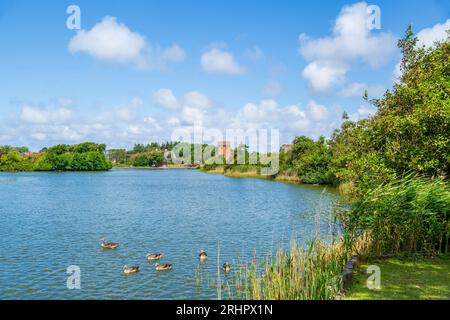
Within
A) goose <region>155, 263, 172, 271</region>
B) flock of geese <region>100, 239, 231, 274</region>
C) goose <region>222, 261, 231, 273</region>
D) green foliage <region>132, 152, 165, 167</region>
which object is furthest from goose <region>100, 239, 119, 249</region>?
green foliage <region>132, 152, 165, 167</region>

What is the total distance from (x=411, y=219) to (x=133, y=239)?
11101mm

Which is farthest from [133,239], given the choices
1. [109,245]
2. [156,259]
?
[156,259]

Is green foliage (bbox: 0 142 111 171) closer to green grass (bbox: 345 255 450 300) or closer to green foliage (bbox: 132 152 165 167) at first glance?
green foliage (bbox: 132 152 165 167)

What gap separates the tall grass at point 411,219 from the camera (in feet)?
35.5

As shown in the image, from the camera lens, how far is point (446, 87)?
13.5 m

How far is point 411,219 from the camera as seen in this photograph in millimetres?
10891

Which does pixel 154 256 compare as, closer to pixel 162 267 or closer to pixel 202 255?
pixel 162 267

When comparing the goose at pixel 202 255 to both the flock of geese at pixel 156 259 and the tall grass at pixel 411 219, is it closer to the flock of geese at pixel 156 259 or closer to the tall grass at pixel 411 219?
the flock of geese at pixel 156 259

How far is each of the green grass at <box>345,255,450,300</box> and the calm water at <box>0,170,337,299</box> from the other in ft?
6.41

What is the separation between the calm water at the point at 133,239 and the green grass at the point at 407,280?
1.95m

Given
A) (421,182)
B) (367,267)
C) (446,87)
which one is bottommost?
(367,267)

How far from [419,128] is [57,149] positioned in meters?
123
